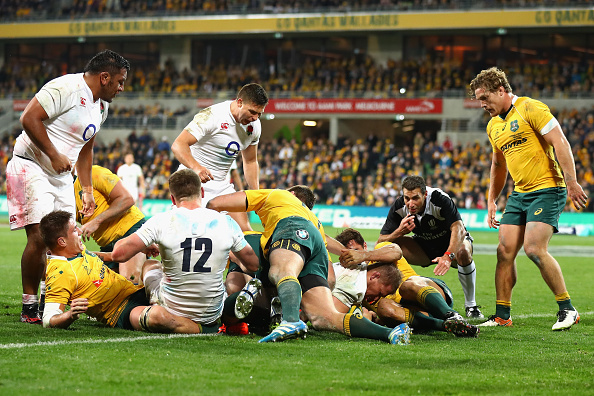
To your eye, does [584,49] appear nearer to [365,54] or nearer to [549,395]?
[365,54]

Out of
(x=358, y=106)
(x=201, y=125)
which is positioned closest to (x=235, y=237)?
(x=201, y=125)

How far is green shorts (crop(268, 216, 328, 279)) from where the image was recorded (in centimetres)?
575

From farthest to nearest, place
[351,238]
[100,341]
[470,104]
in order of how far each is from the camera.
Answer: [470,104] < [351,238] < [100,341]

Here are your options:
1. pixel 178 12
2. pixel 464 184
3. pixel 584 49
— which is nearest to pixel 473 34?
pixel 584 49

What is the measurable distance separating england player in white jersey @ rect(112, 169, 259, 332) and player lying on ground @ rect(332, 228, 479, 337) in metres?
1.09

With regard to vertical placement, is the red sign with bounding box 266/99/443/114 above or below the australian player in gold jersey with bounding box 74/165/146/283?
above


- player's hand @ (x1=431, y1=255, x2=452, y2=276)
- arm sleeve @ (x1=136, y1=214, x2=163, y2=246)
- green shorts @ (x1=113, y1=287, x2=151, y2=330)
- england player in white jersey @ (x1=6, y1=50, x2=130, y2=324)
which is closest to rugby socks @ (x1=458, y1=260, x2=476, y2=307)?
player's hand @ (x1=431, y1=255, x2=452, y2=276)

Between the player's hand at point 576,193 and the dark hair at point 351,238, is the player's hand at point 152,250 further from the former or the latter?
the player's hand at point 576,193

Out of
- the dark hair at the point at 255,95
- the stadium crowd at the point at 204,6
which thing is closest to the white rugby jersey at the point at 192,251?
the dark hair at the point at 255,95

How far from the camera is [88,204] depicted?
6629 mm

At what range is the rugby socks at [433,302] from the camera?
6000mm

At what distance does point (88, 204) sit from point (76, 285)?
4.44 ft

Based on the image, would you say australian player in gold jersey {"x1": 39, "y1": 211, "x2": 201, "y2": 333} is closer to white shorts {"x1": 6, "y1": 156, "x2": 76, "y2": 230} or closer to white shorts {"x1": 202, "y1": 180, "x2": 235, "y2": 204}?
white shorts {"x1": 6, "y1": 156, "x2": 76, "y2": 230}

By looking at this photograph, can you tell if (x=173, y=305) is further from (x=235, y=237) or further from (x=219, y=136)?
(x=219, y=136)
